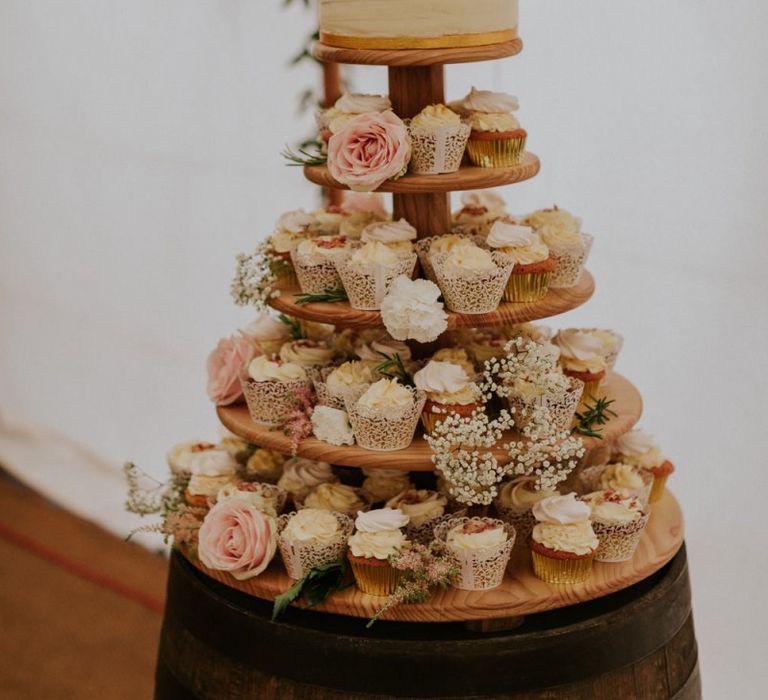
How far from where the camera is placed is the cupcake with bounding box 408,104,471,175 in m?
2.75

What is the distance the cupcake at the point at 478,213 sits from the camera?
3125 mm

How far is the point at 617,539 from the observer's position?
112 inches

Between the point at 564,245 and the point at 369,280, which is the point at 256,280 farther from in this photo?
the point at 564,245

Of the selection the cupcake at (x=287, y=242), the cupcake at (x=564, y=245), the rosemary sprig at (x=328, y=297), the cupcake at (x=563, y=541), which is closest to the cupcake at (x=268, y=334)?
the cupcake at (x=287, y=242)

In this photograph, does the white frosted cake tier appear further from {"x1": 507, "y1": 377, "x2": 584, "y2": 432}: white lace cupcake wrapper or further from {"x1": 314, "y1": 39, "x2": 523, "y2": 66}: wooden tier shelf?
{"x1": 507, "y1": 377, "x2": 584, "y2": 432}: white lace cupcake wrapper

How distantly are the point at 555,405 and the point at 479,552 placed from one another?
0.35 m

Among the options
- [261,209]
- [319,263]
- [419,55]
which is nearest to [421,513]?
[319,263]

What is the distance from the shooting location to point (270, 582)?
9.26ft

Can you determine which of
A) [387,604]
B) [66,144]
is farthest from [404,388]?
[66,144]

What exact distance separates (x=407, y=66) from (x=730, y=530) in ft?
5.96

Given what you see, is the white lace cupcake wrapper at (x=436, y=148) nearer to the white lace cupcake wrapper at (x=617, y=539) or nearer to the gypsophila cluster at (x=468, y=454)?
the gypsophila cluster at (x=468, y=454)

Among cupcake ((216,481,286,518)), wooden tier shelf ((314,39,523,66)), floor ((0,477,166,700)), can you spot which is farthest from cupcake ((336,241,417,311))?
floor ((0,477,166,700))

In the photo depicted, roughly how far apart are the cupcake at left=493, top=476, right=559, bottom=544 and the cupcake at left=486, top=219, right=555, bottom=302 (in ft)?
1.37

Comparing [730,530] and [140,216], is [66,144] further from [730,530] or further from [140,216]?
[730,530]
